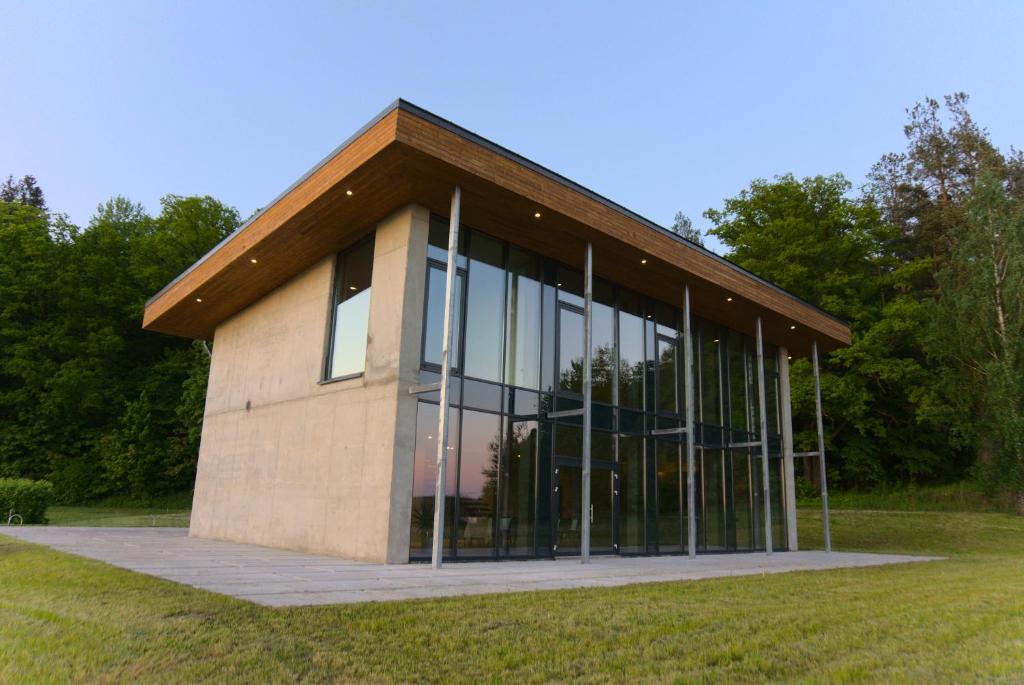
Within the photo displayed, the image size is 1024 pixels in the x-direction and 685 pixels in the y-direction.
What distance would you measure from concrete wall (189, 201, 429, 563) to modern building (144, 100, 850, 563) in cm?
5

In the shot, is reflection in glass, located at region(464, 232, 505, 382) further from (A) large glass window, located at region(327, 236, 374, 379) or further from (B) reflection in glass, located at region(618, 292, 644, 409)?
(B) reflection in glass, located at region(618, 292, 644, 409)

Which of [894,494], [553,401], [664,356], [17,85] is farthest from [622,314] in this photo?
[17,85]

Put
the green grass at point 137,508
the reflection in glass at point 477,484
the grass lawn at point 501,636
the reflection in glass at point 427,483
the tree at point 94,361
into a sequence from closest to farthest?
the grass lawn at point 501,636 → the reflection in glass at point 427,483 → the reflection in glass at point 477,484 → the green grass at point 137,508 → the tree at point 94,361

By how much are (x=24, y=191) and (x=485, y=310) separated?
46.2 m

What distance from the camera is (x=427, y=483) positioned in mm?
9781

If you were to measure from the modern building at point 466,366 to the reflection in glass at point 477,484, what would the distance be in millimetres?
29

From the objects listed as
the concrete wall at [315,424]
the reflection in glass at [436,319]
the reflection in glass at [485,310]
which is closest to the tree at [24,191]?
the concrete wall at [315,424]

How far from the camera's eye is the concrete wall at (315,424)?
973cm

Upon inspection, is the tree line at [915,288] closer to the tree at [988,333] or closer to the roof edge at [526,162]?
the tree at [988,333]

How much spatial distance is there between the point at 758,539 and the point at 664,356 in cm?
553

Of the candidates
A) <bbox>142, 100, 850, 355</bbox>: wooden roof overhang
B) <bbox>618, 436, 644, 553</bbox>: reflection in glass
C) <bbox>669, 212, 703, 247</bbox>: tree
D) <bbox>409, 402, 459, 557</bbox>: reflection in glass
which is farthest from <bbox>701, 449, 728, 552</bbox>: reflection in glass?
<bbox>669, 212, 703, 247</bbox>: tree

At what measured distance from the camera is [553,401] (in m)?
11.7

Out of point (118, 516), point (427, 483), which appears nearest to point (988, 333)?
point (427, 483)

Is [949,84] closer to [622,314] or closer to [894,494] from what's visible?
[894,494]
